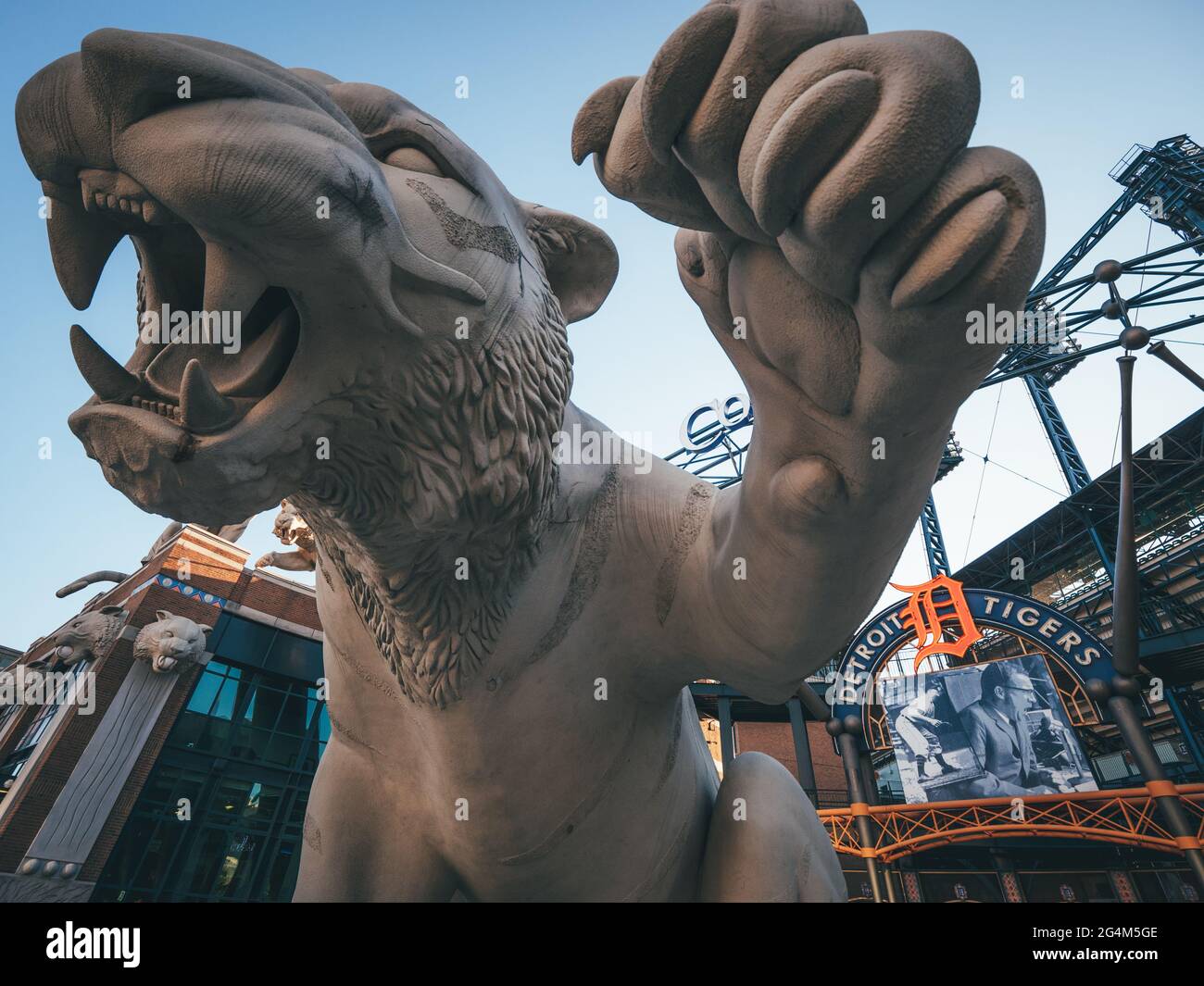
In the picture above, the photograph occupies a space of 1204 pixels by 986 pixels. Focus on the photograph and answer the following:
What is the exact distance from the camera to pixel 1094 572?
18781mm

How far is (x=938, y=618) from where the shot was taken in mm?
11812

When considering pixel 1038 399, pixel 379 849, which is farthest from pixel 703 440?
pixel 379 849

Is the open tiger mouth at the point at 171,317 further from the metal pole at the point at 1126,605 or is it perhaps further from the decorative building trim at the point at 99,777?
the metal pole at the point at 1126,605

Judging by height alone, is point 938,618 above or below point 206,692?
above

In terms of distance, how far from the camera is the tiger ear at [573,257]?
1.56 m

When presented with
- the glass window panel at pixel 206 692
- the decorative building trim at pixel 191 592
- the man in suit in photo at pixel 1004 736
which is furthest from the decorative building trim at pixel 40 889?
the man in suit in photo at pixel 1004 736

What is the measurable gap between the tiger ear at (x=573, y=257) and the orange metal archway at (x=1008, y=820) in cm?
1058

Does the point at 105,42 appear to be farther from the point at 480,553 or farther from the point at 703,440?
the point at 703,440

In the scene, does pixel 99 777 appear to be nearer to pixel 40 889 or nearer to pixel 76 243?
pixel 40 889

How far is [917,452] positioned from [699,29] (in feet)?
2.10

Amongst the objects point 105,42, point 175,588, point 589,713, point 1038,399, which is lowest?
point 589,713

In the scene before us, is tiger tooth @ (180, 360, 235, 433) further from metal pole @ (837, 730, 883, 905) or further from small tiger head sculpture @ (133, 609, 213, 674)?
small tiger head sculpture @ (133, 609, 213, 674)

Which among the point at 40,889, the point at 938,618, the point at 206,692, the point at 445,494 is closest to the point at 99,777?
the point at 40,889

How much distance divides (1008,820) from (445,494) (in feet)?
40.9
